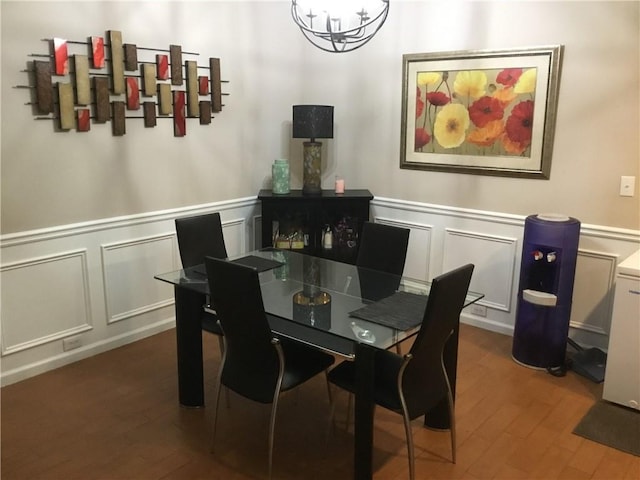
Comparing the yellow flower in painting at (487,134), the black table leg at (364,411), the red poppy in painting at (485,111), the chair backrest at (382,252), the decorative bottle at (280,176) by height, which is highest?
the red poppy in painting at (485,111)

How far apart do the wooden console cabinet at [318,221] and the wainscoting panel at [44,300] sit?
143cm

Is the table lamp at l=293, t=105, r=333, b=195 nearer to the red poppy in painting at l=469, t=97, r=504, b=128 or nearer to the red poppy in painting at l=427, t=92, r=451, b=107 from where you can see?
the red poppy in painting at l=427, t=92, r=451, b=107

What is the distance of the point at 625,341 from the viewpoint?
297cm

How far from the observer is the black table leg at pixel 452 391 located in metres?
2.72

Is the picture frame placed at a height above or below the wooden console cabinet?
above

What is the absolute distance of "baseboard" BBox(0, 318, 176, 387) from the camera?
3.25 metres

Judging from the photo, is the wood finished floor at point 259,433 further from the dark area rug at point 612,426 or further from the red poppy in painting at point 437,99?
the red poppy in painting at point 437,99

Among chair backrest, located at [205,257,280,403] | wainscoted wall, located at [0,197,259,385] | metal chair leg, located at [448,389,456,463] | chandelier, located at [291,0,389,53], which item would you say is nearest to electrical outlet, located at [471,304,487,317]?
metal chair leg, located at [448,389,456,463]

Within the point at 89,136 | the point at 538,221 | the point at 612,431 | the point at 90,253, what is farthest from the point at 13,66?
the point at 612,431

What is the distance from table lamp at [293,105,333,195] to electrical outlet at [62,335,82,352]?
75.4 inches

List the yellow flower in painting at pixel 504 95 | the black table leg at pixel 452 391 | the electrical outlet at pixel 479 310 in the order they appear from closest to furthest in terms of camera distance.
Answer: the black table leg at pixel 452 391, the yellow flower in painting at pixel 504 95, the electrical outlet at pixel 479 310

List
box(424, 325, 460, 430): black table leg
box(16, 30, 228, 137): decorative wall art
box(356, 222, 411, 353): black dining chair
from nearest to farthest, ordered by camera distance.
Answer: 1. box(424, 325, 460, 430): black table leg
2. box(356, 222, 411, 353): black dining chair
3. box(16, 30, 228, 137): decorative wall art

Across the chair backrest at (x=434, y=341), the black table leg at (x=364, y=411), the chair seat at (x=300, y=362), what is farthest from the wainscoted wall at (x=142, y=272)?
the black table leg at (x=364, y=411)

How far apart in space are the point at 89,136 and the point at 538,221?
2733mm
